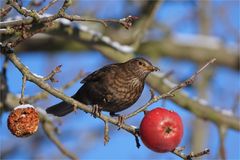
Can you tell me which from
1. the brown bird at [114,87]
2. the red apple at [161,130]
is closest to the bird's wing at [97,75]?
the brown bird at [114,87]

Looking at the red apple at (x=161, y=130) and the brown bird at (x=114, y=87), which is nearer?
the red apple at (x=161, y=130)

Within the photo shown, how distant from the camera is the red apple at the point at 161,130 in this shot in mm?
2879

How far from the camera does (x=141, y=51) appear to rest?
850 cm

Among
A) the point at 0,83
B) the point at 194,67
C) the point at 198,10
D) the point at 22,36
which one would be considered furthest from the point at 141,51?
the point at 22,36

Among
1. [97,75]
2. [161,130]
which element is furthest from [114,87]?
[161,130]

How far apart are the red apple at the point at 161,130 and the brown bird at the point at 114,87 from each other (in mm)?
1294

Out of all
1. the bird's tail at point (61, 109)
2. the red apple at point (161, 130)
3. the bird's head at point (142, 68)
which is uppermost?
the bird's head at point (142, 68)

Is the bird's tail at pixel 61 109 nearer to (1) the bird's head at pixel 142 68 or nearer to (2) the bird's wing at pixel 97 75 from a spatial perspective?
(2) the bird's wing at pixel 97 75

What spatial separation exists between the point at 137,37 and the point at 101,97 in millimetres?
1625

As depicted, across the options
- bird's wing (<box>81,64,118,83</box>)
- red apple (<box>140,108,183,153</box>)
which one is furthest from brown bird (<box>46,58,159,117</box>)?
red apple (<box>140,108,183,153</box>)

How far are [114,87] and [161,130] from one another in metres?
1.54

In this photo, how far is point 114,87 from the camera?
14.4 ft

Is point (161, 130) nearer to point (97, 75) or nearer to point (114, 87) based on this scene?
point (114, 87)

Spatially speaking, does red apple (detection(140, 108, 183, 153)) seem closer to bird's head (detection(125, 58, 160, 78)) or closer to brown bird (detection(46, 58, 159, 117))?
brown bird (detection(46, 58, 159, 117))
